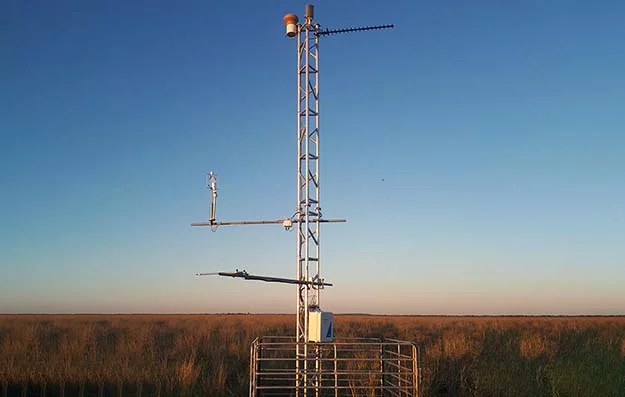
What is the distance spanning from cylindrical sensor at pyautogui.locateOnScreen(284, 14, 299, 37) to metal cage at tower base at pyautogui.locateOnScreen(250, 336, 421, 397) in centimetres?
747

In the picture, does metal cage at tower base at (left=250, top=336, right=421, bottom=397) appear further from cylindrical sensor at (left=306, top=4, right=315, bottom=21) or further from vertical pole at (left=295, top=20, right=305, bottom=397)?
cylindrical sensor at (left=306, top=4, right=315, bottom=21)

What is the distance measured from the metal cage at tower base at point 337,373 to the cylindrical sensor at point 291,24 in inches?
294

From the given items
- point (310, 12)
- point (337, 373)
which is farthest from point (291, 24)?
point (337, 373)

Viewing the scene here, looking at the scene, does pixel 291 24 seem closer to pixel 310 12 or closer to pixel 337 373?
pixel 310 12

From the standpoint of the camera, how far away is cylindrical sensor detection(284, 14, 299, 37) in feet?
51.9

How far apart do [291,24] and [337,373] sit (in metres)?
8.60

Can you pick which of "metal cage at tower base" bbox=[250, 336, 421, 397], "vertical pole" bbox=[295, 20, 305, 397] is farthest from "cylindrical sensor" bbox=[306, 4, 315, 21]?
"metal cage at tower base" bbox=[250, 336, 421, 397]

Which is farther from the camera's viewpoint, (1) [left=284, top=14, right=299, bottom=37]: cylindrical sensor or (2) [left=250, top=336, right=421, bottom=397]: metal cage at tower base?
(1) [left=284, top=14, right=299, bottom=37]: cylindrical sensor

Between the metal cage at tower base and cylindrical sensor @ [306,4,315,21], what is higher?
cylindrical sensor @ [306,4,315,21]

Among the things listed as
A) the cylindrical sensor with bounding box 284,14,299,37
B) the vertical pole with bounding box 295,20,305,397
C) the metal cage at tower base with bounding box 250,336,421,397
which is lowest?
the metal cage at tower base with bounding box 250,336,421,397

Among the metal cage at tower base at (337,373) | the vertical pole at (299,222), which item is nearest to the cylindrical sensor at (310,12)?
the vertical pole at (299,222)

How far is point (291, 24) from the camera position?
15.9m

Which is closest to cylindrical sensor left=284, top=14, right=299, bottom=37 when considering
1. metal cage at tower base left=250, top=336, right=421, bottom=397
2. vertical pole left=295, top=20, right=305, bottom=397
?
vertical pole left=295, top=20, right=305, bottom=397

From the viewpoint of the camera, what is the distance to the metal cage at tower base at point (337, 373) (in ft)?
40.1
